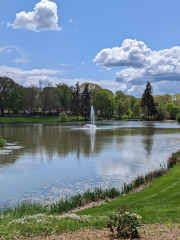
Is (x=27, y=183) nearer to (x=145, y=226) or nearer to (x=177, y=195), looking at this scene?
(x=177, y=195)

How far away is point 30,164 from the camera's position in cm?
2039

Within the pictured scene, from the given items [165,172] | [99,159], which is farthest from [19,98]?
[165,172]

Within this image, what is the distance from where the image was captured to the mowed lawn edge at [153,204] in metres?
8.67

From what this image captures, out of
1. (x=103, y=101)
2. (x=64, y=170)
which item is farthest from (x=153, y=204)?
(x=103, y=101)

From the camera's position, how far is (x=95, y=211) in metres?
10.0

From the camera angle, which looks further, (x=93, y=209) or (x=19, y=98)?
(x=19, y=98)

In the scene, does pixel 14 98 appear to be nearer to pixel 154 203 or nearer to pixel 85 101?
pixel 85 101

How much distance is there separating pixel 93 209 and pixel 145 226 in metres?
3.18

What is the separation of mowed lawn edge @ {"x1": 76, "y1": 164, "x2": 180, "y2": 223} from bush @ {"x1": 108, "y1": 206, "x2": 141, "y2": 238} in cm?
162

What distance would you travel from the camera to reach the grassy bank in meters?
7.05

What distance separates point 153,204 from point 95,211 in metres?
2.17

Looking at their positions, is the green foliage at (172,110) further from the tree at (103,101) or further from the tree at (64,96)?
the tree at (64,96)

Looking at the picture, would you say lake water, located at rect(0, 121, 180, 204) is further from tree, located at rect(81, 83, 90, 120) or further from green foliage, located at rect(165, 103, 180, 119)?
green foliage, located at rect(165, 103, 180, 119)

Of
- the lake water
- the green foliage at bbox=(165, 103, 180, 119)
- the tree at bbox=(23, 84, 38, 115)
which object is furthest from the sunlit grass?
the green foliage at bbox=(165, 103, 180, 119)
